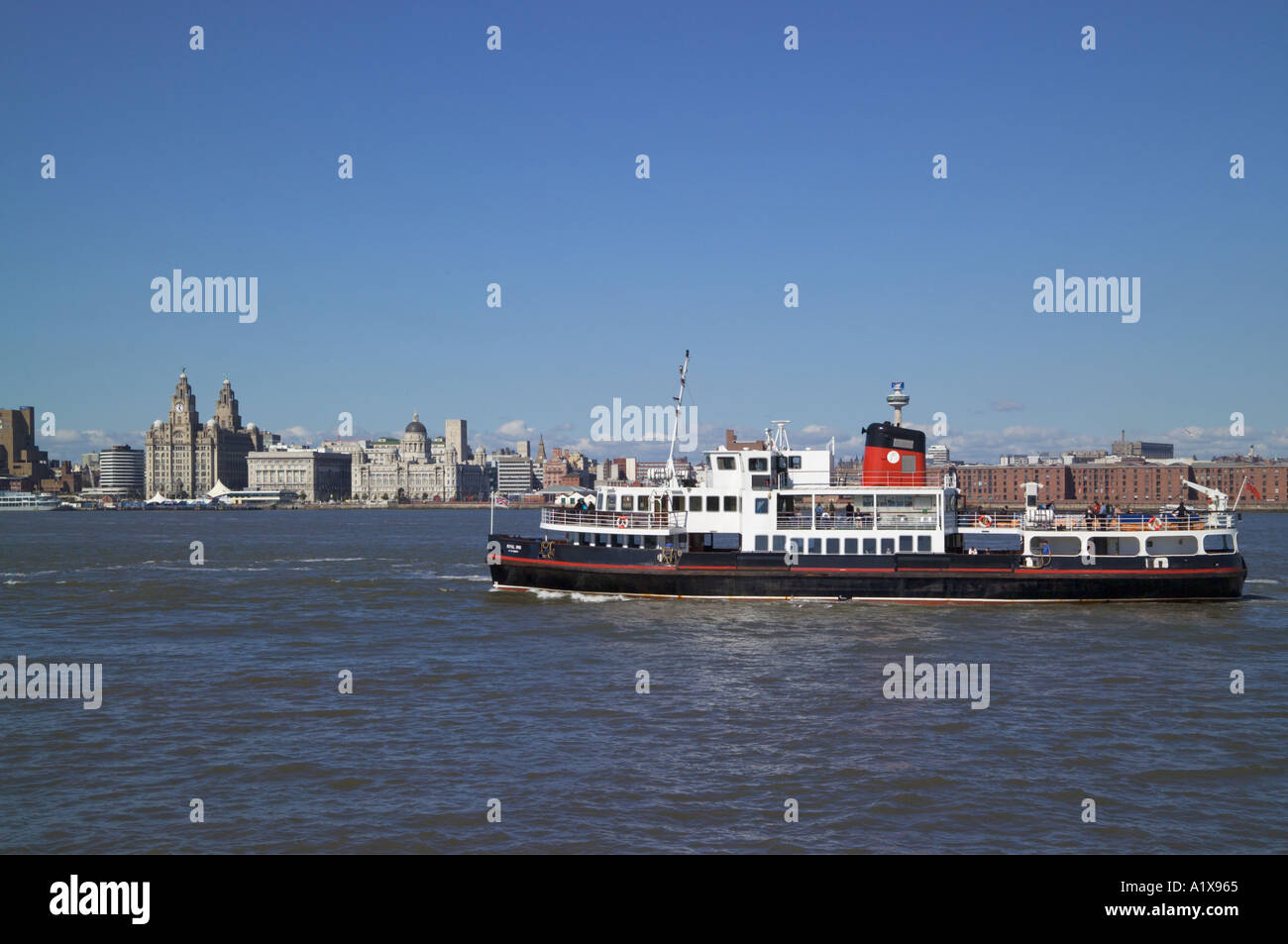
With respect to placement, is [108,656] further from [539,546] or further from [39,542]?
[39,542]

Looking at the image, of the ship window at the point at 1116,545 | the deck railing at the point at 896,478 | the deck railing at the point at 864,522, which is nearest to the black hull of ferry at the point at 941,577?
the ship window at the point at 1116,545

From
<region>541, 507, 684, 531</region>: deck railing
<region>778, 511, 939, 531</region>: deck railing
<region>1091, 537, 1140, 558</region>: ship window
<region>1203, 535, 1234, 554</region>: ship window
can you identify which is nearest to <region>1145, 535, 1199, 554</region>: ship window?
<region>1203, 535, 1234, 554</region>: ship window

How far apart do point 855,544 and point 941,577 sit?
3.96 meters

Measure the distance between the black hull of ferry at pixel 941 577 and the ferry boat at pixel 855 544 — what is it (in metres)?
0.06

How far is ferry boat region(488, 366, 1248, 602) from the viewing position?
4338 centimetres

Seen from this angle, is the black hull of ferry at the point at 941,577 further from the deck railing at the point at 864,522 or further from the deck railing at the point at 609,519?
the deck railing at the point at 609,519

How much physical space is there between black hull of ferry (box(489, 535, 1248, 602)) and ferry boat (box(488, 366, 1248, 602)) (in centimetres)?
6

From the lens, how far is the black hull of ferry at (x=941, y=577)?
142 feet

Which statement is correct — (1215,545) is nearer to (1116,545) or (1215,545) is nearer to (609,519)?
(1116,545)

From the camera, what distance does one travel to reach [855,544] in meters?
45.2

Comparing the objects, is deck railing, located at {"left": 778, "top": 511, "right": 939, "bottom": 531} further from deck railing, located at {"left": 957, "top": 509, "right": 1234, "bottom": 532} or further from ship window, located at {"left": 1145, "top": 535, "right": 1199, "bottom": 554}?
ship window, located at {"left": 1145, "top": 535, "right": 1199, "bottom": 554}

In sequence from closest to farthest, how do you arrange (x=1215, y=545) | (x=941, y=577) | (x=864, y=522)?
(x=941, y=577)
(x=864, y=522)
(x=1215, y=545)

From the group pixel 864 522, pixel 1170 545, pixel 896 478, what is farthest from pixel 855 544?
pixel 1170 545
